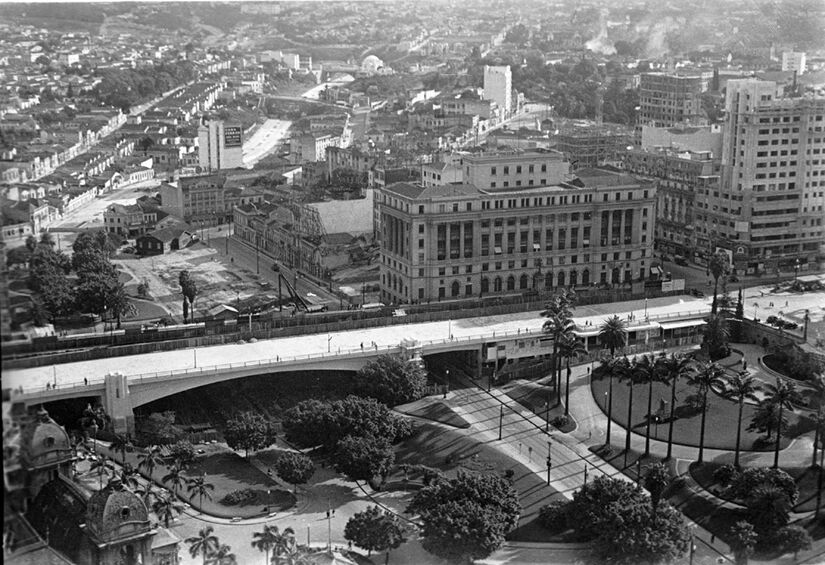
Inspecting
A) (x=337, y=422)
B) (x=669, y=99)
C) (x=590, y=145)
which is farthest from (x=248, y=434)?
(x=669, y=99)

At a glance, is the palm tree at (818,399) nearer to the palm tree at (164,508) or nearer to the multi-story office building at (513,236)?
the multi-story office building at (513,236)

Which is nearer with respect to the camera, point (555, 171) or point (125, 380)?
point (125, 380)

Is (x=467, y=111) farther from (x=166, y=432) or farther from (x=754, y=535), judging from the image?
(x=754, y=535)

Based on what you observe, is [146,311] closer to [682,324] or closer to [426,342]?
[426,342]

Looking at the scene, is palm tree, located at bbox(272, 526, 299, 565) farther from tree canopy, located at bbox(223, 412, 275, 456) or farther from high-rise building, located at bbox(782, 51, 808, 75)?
high-rise building, located at bbox(782, 51, 808, 75)

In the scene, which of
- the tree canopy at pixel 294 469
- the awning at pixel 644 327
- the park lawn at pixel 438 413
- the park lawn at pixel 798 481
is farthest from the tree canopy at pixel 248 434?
the awning at pixel 644 327

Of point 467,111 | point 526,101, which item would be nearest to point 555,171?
point 467,111

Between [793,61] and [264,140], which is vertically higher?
[793,61]
